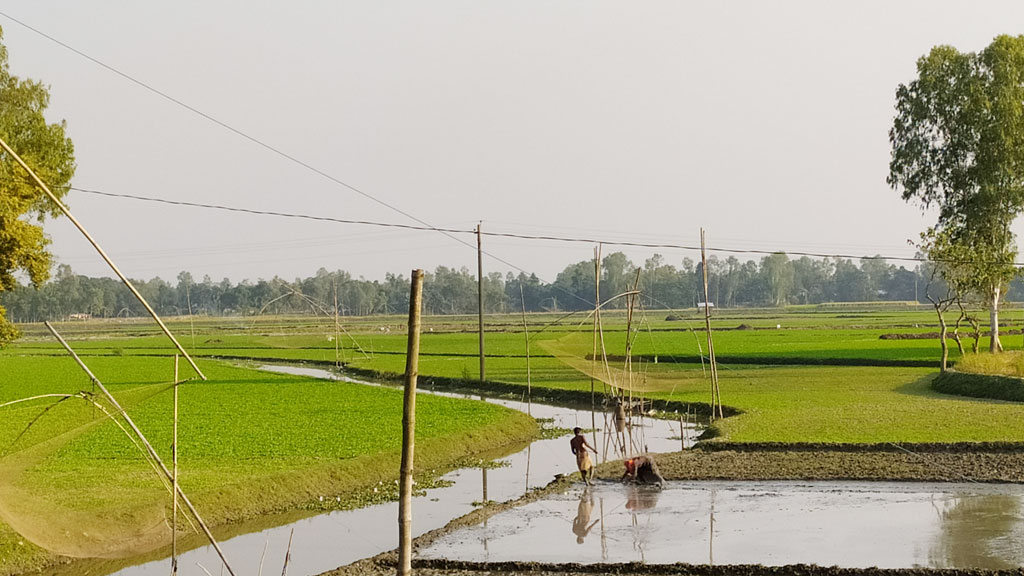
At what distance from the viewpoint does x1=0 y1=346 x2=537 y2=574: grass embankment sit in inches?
337

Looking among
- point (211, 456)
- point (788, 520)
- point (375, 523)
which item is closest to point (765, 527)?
point (788, 520)

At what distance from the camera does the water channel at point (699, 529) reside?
1059 centimetres

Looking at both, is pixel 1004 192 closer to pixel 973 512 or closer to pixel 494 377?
pixel 494 377

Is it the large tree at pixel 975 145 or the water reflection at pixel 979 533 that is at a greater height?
the large tree at pixel 975 145

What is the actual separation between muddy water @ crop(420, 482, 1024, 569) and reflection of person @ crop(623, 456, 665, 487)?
20 cm

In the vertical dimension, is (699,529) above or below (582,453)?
below

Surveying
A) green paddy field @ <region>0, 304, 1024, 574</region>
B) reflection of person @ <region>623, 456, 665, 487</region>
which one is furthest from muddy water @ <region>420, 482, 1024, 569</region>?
green paddy field @ <region>0, 304, 1024, 574</region>

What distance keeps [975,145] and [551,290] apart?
121095 millimetres

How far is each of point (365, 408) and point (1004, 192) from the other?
24595 millimetres

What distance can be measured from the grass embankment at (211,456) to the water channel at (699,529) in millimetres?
909

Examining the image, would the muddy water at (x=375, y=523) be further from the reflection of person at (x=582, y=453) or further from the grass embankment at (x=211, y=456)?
the reflection of person at (x=582, y=453)

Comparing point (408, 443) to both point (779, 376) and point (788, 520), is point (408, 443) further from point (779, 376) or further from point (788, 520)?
point (779, 376)

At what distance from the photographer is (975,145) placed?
37.1 m

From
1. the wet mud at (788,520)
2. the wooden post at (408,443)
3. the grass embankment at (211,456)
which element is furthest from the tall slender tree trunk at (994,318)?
the wooden post at (408,443)
